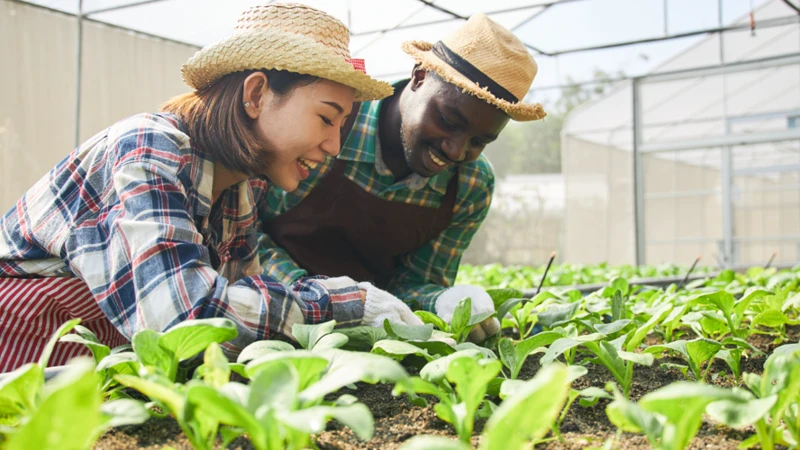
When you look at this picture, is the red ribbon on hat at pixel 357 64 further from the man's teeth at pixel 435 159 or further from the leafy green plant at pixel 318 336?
the leafy green plant at pixel 318 336

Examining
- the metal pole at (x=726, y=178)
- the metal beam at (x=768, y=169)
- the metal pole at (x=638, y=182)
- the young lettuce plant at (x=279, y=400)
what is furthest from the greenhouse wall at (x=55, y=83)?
the metal beam at (x=768, y=169)

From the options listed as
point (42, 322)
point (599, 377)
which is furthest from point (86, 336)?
point (599, 377)

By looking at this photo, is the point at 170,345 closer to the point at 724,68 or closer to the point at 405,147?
the point at 405,147

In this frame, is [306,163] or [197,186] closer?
[197,186]

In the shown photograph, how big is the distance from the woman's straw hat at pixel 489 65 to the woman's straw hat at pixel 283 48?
0.43 metres

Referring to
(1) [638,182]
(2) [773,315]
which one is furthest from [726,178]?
(2) [773,315]

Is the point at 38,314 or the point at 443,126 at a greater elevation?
the point at 443,126

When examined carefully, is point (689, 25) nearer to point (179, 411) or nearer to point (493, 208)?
point (493, 208)

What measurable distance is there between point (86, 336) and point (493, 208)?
11015 mm

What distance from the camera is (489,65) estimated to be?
5.19 feet

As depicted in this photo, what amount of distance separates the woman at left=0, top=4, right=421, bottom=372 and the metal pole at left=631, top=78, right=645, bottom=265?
765 centimetres

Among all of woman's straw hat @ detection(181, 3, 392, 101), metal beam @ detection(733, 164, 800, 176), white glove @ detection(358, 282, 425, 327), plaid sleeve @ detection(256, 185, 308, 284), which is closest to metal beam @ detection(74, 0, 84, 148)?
plaid sleeve @ detection(256, 185, 308, 284)

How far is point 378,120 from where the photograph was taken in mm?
1871

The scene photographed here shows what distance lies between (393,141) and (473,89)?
37 centimetres
